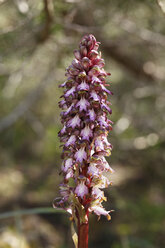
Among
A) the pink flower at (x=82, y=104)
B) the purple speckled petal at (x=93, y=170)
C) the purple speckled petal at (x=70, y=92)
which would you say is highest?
the purple speckled petal at (x=70, y=92)

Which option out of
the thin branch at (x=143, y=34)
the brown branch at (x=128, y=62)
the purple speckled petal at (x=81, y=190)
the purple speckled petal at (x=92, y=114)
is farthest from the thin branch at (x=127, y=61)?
the purple speckled petal at (x=81, y=190)

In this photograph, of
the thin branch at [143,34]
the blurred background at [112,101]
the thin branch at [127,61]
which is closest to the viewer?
the blurred background at [112,101]

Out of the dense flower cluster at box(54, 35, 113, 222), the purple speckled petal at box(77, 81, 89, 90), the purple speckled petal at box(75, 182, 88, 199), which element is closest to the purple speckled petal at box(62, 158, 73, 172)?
the dense flower cluster at box(54, 35, 113, 222)

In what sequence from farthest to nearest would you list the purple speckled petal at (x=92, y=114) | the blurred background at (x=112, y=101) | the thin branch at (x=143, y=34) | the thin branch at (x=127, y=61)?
the thin branch at (x=127, y=61)
the thin branch at (x=143, y=34)
the blurred background at (x=112, y=101)
the purple speckled petal at (x=92, y=114)

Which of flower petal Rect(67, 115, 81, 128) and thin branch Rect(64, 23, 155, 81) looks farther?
thin branch Rect(64, 23, 155, 81)

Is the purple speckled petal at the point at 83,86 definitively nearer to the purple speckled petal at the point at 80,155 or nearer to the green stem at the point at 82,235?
the purple speckled petal at the point at 80,155

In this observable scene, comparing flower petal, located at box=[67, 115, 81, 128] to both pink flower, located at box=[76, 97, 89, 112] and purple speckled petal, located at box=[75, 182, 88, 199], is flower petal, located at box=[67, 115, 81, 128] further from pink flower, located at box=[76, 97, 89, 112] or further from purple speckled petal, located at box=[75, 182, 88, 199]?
purple speckled petal, located at box=[75, 182, 88, 199]

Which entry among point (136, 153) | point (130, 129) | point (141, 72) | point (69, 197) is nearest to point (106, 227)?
point (136, 153)
